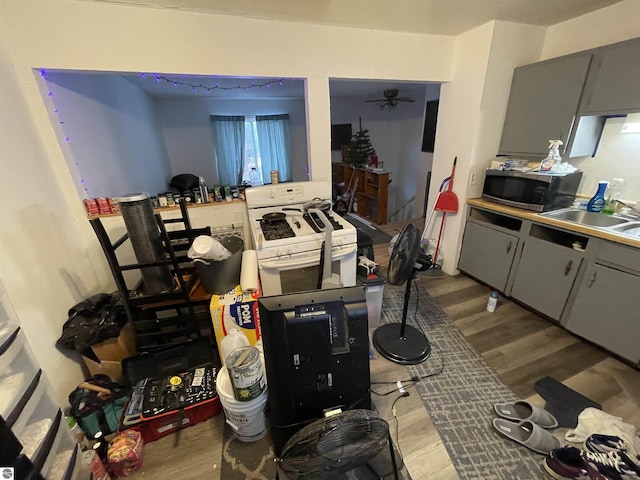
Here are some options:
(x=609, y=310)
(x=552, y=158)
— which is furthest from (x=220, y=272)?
(x=552, y=158)

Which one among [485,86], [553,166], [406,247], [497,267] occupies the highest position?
[485,86]

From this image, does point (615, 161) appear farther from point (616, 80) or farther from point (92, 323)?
point (92, 323)

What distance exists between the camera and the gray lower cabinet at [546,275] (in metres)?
1.98

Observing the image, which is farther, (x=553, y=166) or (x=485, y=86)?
(x=485, y=86)

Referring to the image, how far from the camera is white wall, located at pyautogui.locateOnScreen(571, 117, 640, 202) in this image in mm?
2039

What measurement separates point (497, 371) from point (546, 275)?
0.93 meters

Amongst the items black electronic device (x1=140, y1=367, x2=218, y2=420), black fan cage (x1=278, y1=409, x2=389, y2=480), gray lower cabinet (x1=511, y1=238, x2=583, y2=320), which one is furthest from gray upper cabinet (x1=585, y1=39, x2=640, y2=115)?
black electronic device (x1=140, y1=367, x2=218, y2=420)

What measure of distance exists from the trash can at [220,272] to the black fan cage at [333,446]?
1028 millimetres

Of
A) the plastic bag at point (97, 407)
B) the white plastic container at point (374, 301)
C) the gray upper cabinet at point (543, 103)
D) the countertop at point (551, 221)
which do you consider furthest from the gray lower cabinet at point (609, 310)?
the plastic bag at point (97, 407)

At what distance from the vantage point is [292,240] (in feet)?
5.73

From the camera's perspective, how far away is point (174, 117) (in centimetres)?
507

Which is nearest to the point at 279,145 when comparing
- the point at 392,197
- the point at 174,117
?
the point at 174,117

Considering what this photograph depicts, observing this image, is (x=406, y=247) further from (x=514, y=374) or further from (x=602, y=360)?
(x=602, y=360)

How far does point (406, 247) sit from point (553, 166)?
165cm
